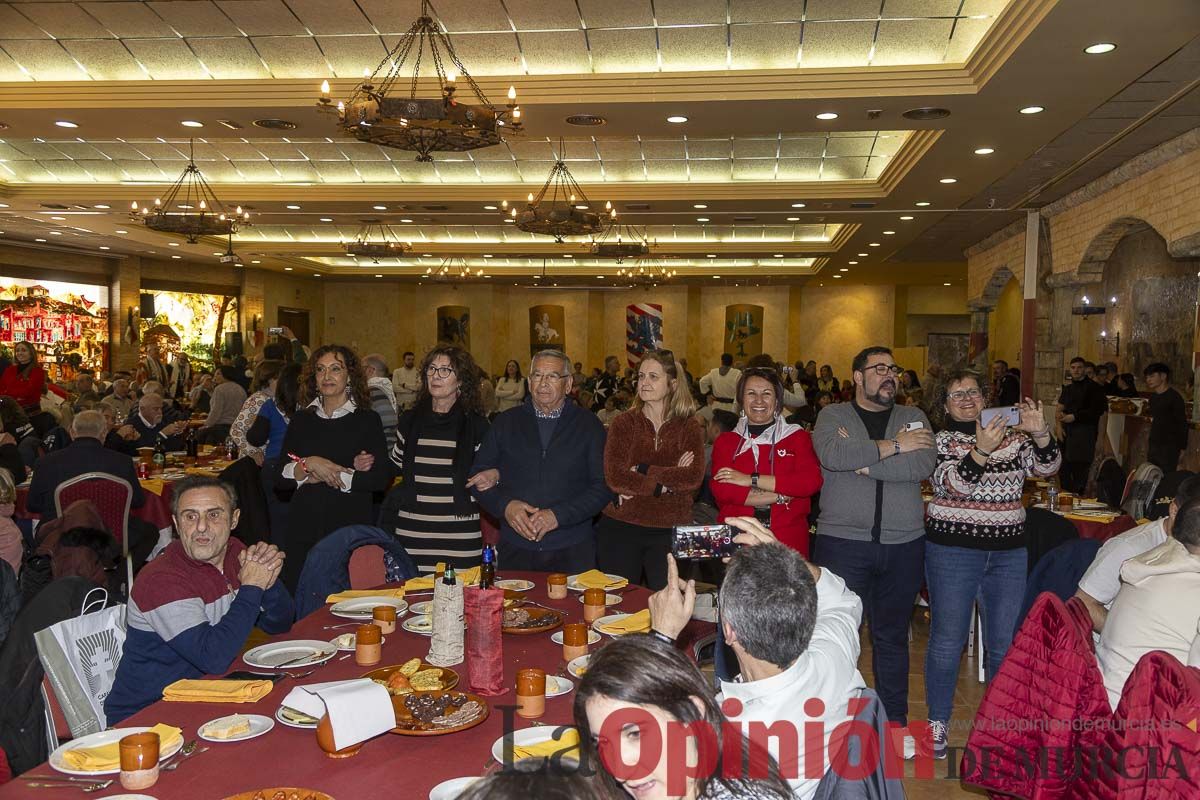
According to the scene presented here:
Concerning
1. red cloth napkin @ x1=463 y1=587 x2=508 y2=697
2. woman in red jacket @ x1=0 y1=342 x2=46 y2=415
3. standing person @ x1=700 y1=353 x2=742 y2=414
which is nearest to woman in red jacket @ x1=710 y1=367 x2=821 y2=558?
red cloth napkin @ x1=463 y1=587 x2=508 y2=697

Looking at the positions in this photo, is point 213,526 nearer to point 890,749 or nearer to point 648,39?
point 890,749

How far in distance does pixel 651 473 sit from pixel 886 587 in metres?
1.11

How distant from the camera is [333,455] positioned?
14.5ft

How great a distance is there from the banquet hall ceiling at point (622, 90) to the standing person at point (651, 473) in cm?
333

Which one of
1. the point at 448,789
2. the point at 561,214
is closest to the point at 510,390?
the point at 561,214

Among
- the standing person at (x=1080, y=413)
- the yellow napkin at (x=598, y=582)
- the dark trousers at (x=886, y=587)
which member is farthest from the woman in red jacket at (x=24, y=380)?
the standing person at (x=1080, y=413)

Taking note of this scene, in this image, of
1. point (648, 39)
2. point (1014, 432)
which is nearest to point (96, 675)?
point (1014, 432)

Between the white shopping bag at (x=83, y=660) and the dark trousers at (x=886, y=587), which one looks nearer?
the white shopping bag at (x=83, y=660)

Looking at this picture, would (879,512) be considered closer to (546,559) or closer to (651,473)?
(651,473)

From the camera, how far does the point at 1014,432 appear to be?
151 inches

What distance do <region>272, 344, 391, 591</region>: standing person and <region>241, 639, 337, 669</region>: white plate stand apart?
5.39ft

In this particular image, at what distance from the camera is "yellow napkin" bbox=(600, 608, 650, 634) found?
286cm

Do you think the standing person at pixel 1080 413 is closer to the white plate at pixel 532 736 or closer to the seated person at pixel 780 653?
the seated person at pixel 780 653

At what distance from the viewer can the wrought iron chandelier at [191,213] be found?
10000 mm
